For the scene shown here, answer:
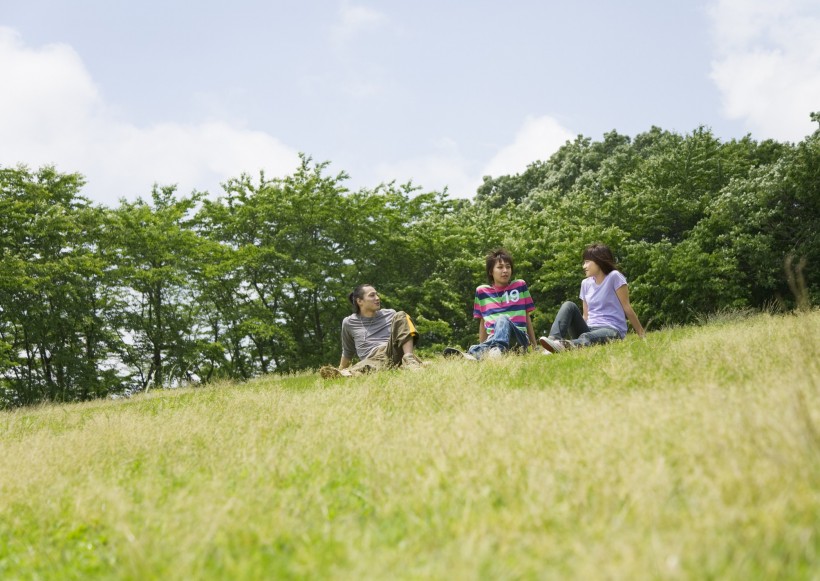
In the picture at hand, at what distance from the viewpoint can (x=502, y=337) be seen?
8.60 meters

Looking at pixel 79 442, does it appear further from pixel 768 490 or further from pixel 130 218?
pixel 130 218

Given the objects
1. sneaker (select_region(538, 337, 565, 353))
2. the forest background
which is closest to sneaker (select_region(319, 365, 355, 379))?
sneaker (select_region(538, 337, 565, 353))

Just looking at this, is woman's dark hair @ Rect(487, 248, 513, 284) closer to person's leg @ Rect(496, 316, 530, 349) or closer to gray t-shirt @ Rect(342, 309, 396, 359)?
person's leg @ Rect(496, 316, 530, 349)

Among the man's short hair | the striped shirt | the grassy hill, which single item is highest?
the man's short hair

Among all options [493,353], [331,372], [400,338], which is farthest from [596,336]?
[331,372]

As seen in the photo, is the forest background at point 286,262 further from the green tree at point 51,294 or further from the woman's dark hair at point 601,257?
the woman's dark hair at point 601,257

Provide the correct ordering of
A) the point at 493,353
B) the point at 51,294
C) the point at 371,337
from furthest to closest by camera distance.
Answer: the point at 51,294 < the point at 371,337 < the point at 493,353

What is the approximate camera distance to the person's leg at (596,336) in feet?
27.5

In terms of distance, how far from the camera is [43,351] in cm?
2470

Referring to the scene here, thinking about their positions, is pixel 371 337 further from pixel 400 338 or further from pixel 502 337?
pixel 502 337

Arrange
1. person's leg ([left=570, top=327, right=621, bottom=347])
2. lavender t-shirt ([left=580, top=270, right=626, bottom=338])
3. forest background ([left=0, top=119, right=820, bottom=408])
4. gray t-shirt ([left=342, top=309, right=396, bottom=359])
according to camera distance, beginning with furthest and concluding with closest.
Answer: forest background ([left=0, top=119, right=820, bottom=408]) < gray t-shirt ([left=342, top=309, right=396, bottom=359]) < lavender t-shirt ([left=580, top=270, right=626, bottom=338]) < person's leg ([left=570, top=327, right=621, bottom=347])

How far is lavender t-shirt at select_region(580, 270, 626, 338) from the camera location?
8922mm

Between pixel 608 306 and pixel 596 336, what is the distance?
25.7 inches

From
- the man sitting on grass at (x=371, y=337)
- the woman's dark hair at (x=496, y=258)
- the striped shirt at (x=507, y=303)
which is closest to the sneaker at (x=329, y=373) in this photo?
the man sitting on grass at (x=371, y=337)
